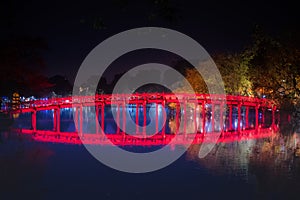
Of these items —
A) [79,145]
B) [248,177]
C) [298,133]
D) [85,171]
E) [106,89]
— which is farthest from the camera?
[106,89]

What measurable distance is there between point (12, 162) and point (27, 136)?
31.5ft

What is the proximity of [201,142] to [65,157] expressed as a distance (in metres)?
7.10

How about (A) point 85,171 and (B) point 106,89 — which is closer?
(A) point 85,171

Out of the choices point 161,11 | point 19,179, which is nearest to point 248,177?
point 19,179

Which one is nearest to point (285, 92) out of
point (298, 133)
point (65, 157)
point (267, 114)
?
point (267, 114)

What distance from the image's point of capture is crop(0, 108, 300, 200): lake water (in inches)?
416

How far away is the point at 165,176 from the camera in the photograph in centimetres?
1288

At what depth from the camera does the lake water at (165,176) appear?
1057cm

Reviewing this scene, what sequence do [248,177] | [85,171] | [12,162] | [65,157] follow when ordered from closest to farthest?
[248,177] → [85,171] → [12,162] → [65,157]

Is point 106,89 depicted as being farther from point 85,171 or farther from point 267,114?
point 85,171

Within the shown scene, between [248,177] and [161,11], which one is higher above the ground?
[161,11]

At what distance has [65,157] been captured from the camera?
1705 cm

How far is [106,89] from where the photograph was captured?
10594 centimetres

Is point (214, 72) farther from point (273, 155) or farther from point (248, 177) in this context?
point (248, 177)
